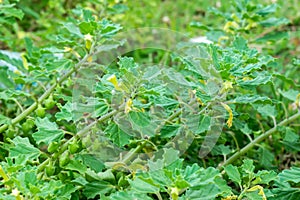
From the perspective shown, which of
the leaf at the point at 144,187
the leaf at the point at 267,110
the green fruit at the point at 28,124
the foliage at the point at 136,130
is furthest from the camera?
the leaf at the point at 267,110

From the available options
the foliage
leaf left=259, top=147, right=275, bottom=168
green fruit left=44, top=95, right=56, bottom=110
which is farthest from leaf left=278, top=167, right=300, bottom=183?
green fruit left=44, top=95, right=56, bottom=110

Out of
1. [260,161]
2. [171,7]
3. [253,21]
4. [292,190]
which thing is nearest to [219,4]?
[171,7]

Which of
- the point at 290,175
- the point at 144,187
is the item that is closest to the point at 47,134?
the point at 144,187

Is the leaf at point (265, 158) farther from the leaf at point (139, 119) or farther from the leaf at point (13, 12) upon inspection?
the leaf at point (13, 12)

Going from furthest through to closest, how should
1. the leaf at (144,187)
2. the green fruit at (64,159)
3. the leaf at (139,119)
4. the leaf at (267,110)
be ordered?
the leaf at (267,110)
the green fruit at (64,159)
the leaf at (139,119)
the leaf at (144,187)

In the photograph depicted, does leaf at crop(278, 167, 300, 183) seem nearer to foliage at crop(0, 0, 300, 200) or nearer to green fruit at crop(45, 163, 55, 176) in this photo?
foliage at crop(0, 0, 300, 200)

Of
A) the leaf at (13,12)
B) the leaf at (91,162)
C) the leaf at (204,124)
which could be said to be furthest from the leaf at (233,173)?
the leaf at (13,12)

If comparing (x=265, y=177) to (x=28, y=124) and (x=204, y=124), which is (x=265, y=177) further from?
(x=28, y=124)

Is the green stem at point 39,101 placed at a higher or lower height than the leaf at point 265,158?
higher

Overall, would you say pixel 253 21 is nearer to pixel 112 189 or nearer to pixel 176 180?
pixel 112 189

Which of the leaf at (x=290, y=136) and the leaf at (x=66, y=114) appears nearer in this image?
the leaf at (x=66, y=114)

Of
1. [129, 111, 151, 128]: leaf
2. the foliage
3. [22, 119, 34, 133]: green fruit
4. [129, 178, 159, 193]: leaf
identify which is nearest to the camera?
[129, 178, 159, 193]: leaf

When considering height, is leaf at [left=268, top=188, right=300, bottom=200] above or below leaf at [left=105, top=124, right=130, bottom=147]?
below
